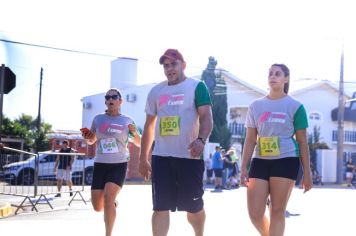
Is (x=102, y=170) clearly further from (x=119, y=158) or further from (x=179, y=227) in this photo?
(x=179, y=227)

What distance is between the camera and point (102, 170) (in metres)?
7.05

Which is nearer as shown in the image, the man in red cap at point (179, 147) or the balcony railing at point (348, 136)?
the man in red cap at point (179, 147)

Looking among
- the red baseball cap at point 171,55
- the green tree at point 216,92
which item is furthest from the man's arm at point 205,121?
the green tree at point 216,92

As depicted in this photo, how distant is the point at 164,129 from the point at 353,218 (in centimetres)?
726

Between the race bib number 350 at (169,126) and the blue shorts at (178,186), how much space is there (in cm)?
25

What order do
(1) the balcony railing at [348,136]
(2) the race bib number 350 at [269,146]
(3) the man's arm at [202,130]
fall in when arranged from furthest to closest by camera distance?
(1) the balcony railing at [348,136] → (2) the race bib number 350 at [269,146] → (3) the man's arm at [202,130]

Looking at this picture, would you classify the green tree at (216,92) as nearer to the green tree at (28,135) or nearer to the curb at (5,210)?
the green tree at (28,135)

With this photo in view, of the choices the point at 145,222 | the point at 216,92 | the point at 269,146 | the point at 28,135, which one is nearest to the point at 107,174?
the point at 269,146

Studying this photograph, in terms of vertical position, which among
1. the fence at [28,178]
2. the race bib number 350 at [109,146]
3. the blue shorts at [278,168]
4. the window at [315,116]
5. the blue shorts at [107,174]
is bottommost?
the fence at [28,178]

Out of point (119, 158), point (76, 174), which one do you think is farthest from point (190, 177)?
point (76, 174)

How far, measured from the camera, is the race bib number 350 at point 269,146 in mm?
5758

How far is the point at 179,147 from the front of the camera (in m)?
5.51

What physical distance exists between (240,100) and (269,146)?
37592mm

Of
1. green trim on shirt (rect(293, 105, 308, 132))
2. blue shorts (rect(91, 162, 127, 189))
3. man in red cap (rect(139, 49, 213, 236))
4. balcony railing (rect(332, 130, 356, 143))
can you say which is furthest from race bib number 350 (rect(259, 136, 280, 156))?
balcony railing (rect(332, 130, 356, 143))
